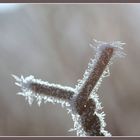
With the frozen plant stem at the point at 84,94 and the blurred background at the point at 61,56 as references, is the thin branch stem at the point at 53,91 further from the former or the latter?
the blurred background at the point at 61,56

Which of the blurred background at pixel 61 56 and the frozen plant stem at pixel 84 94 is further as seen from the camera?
the blurred background at pixel 61 56

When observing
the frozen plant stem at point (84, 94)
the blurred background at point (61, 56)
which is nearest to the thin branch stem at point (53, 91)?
the frozen plant stem at point (84, 94)

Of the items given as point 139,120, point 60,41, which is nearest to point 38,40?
point 60,41

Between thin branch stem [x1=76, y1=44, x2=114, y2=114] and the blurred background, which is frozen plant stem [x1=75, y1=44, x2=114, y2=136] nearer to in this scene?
thin branch stem [x1=76, y1=44, x2=114, y2=114]

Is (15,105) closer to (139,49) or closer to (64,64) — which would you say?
(64,64)

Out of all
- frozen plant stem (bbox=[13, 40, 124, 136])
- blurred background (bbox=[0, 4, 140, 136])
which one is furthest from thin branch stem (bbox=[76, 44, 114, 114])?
blurred background (bbox=[0, 4, 140, 136])

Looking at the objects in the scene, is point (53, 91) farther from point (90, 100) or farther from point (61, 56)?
point (61, 56)
